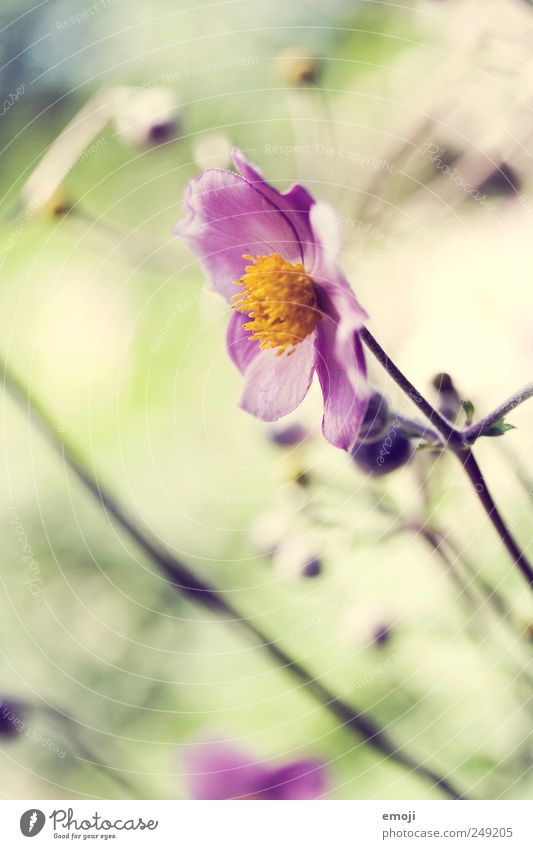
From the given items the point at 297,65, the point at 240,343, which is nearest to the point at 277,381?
the point at 240,343

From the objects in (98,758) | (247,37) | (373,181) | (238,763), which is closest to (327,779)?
(238,763)

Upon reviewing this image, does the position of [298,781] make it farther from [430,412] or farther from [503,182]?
[503,182]

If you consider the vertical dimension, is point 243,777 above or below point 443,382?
below

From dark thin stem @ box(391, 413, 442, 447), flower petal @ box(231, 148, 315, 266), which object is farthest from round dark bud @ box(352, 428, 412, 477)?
flower petal @ box(231, 148, 315, 266)

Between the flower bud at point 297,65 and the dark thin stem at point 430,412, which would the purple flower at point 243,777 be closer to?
the dark thin stem at point 430,412

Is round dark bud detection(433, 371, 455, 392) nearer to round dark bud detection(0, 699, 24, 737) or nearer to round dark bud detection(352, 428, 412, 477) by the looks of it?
round dark bud detection(352, 428, 412, 477)
